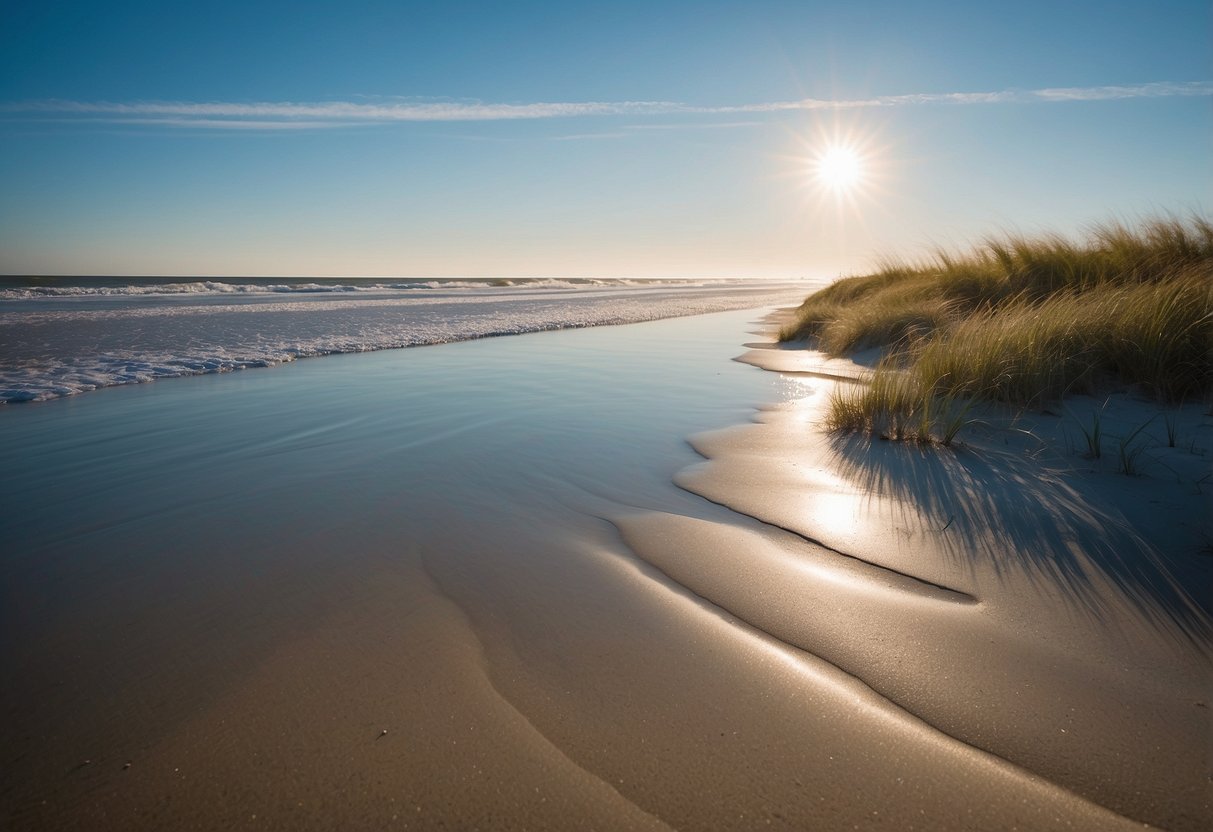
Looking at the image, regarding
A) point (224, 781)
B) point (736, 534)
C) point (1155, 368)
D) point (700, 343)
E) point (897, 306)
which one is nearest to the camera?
point (224, 781)

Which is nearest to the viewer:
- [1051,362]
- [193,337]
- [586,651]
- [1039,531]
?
[586,651]

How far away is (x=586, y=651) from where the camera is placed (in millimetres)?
1717

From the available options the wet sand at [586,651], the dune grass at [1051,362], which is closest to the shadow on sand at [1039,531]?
the wet sand at [586,651]

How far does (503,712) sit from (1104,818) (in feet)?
4.26

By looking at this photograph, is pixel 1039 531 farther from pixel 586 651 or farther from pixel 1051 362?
pixel 1051 362

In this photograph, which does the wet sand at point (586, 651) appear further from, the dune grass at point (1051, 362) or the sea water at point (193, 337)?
the sea water at point (193, 337)

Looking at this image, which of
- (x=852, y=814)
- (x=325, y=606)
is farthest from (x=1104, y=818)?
(x=325, y=606)

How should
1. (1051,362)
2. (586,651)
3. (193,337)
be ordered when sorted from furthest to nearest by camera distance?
(193,337)
(1051,362)
(586,651)

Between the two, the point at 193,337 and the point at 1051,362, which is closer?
the point at 1051,362

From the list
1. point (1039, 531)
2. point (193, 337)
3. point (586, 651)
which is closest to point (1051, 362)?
point (1039, 531)

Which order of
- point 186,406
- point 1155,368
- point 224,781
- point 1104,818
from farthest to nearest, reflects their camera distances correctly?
1. point 186,406
2. point 1155,368
3. point 224,781
4. point 1104,818

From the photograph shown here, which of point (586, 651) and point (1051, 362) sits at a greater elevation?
point (1051, 362)

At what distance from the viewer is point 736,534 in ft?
8.42

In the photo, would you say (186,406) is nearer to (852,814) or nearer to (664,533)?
(664,533)
